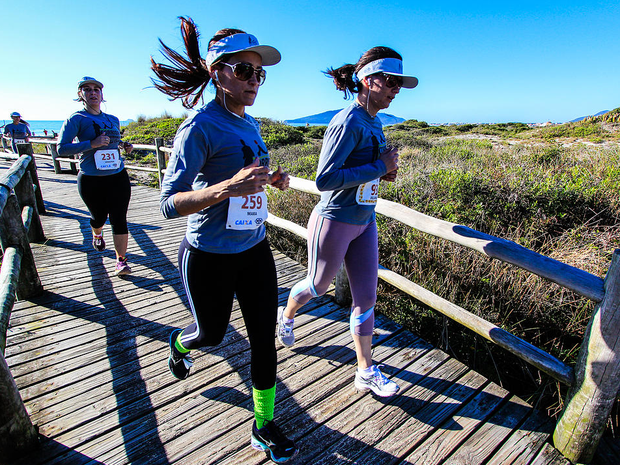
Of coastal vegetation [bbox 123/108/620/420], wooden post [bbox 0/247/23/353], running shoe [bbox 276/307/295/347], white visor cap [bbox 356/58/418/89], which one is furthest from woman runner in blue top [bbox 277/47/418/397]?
wooden post [bbox 0/247/23/353]

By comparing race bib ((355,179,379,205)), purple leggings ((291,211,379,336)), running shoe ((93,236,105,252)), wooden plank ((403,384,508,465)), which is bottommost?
wooden plank ((403,384,508,465))

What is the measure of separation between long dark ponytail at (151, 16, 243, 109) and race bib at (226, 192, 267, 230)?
700 mm

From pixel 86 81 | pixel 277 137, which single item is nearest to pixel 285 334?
pixel 86 81

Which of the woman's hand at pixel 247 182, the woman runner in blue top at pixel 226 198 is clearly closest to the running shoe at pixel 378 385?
the woman runner in blue top at pixel 226 198

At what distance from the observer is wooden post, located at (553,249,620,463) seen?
169cm

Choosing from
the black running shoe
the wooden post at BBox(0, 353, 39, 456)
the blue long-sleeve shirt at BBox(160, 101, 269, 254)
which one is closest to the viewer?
the blue long-sleeve shirt at BBox(160, 101, 269, 254)

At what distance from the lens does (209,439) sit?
2.02 m

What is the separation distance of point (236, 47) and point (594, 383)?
247cm

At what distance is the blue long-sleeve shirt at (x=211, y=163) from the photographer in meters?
1.53

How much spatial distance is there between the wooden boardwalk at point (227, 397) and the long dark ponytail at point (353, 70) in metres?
2.02

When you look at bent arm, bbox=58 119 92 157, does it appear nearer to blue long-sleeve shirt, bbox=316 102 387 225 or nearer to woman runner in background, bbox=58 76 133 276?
woman runner in background, bbox=58 76 133 276

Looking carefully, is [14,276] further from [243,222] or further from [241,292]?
[243,222]

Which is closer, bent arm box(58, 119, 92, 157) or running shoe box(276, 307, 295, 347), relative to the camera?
running shoe box(276, 307, 295, 347)

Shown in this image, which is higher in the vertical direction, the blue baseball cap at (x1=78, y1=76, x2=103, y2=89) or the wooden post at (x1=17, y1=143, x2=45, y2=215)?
the blue baseball cap at (x1=78, y1=76, x2=103, y2=89)
